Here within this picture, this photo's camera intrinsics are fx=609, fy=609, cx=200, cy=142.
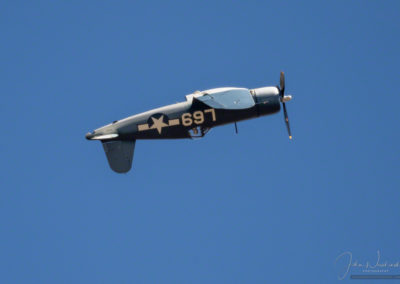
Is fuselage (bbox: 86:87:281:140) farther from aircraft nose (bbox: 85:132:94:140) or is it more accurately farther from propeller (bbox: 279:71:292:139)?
propeller (bbox: 279:71:292:139)

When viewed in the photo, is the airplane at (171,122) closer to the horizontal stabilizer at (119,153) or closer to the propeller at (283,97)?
the horizontal stabilizer at (119,153)

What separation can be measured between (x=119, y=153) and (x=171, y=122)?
9.79 ft

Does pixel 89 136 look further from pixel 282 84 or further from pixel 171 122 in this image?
pixel 282 84

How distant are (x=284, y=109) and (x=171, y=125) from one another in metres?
5.98

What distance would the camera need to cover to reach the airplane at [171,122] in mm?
29531

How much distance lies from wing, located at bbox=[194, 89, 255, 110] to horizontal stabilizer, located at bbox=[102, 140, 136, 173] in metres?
4.18

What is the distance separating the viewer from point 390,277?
107ft

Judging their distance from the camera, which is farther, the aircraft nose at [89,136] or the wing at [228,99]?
the aircraft nose at [89,136]

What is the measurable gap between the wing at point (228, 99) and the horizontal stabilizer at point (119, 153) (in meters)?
4.18

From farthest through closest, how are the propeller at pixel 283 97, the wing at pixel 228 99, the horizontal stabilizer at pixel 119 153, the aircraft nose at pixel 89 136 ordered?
1. the propeller at pixel 283 97
2. the horizontal stabilizer at pixel 119 153
3. the aircraft nose at pixel 89 136
4. the wing at pixel 228 99

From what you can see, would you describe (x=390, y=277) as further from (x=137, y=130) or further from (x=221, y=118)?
(x=137, y=130)

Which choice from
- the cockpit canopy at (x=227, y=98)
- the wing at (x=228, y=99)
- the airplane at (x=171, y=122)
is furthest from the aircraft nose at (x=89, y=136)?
the wing at (x=228, y=99)

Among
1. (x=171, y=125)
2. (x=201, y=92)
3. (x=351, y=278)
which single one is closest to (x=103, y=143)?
(x=171, y=125)

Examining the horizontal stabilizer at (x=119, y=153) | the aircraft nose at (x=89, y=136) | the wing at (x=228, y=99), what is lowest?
the horizontal stabilizer at (x=119, y=153)
